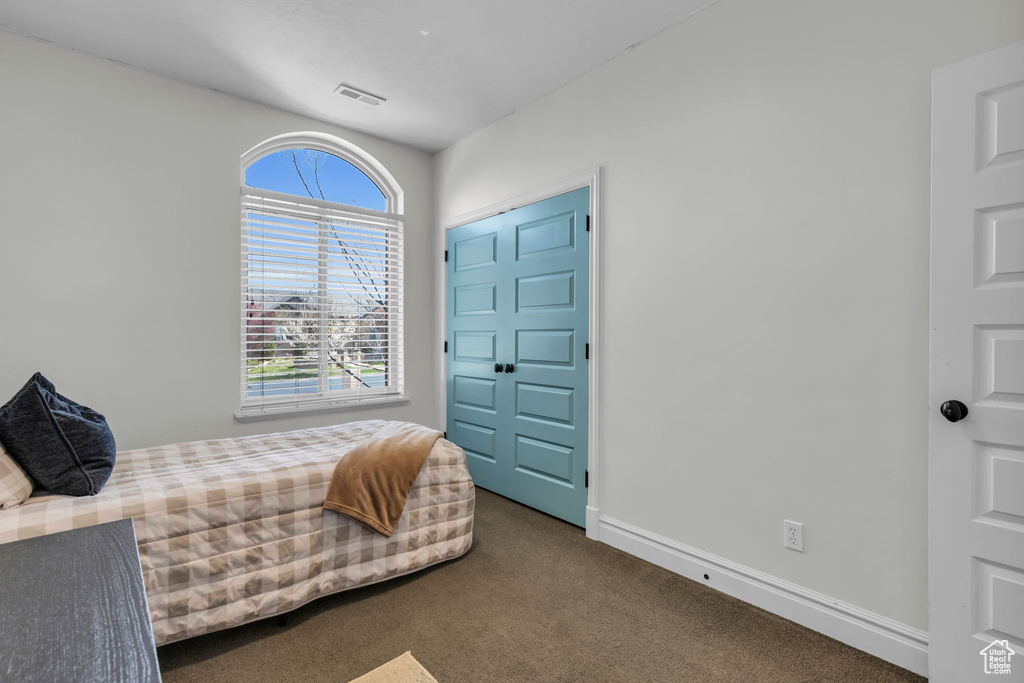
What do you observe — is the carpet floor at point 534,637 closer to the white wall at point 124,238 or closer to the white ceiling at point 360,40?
the white wall at point 124,238

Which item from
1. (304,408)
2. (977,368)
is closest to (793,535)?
(977,368)

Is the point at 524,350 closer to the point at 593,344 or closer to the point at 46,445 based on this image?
the point at 593,344

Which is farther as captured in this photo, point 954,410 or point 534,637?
point 534,637

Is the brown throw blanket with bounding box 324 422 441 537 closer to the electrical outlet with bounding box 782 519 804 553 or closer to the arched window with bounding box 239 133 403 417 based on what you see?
the arched window with bounding box 239 133 403 417

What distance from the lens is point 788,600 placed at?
6.63 feet

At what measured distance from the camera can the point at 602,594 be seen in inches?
87.4

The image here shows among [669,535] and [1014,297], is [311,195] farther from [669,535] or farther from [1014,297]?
[1014,297]

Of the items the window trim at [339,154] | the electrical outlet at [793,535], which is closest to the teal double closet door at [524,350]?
the window trim at [339,154]

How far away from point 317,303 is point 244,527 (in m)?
1.99

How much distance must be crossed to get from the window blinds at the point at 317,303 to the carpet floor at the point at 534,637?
1.73 metres

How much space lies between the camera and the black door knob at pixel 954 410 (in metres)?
1.55

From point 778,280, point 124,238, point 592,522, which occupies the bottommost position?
point 592,522

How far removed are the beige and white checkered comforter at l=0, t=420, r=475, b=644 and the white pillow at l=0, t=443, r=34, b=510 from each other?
37 millimetres

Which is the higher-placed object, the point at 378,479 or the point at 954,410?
the point at 954,410
